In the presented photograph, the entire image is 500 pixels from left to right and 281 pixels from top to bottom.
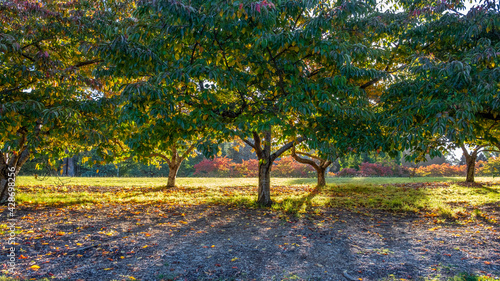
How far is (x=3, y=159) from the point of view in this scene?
846 centimetres

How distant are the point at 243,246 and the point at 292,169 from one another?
94.1 ft

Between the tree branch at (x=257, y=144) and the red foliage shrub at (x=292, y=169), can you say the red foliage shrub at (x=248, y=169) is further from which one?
the tree branch at (x=257, y=144)

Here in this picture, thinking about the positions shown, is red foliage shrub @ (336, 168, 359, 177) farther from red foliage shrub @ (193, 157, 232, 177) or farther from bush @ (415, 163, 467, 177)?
red foliage shrub @ (193, 157, 232, 177)

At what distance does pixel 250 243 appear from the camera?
5387mm

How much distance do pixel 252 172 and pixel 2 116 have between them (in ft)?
90.8

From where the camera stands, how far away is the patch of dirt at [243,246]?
4078mm

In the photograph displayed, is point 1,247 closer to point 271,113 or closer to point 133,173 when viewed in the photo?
point 271,113

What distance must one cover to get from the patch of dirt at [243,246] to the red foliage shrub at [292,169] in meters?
24.7

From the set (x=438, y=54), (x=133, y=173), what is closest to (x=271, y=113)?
(x=438, y=54)

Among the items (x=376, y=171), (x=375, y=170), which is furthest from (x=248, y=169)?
(x=376, y=171)

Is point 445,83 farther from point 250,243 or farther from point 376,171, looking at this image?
point 376,171

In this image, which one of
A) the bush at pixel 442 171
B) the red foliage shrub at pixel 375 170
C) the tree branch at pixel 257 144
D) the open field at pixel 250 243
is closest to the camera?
the open field at pixel 250 243

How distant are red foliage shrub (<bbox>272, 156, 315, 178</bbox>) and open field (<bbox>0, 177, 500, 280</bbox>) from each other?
23687 millimetres

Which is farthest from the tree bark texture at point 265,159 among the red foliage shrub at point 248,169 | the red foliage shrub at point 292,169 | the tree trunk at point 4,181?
the red foliage shrub at point 292,169
